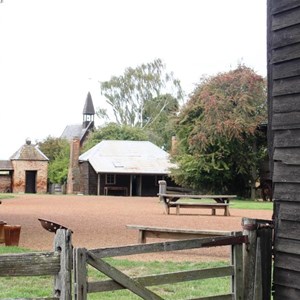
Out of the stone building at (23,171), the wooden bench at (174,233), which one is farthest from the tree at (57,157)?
the wooden bench at (174,233)

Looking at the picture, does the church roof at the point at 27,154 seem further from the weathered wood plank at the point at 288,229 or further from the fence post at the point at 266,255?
the weathered wood plank at the point at 288,229

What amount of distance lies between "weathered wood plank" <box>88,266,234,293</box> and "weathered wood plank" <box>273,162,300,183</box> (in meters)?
0.96

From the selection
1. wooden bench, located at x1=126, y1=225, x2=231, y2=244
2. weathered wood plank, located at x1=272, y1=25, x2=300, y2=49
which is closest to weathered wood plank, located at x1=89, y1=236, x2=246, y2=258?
weathered wood plank, located at x1=272, y1=25, x2=300, y2=49

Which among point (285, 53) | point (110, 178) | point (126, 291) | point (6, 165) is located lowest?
point (126, 291)

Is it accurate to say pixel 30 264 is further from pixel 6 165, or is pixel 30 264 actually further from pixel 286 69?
pixel 6 165

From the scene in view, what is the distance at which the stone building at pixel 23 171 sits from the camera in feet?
180

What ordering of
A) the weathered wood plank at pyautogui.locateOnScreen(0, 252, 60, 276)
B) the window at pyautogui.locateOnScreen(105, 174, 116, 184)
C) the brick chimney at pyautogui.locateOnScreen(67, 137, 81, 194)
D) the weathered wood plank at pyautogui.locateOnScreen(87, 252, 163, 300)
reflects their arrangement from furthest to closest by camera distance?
the brick chimney at pyautogui.locateOnScreen(67, 137, 81, 194)
the window at pyautogui.locateOnScreen(105, 174, 116, 184)
the weathered wood plank at pyautogui.locateOnScreen(87, 252, 163, 300)
the weathered wood plank at pyautogui.locateOnScreen(0, 252, 60, 276)

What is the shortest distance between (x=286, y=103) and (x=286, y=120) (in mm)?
163

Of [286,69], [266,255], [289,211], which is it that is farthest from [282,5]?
[266,255]

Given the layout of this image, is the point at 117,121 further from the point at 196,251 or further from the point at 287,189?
the point at 287,189

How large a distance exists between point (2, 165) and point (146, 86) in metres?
23.4

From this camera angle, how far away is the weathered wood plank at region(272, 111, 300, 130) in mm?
5266

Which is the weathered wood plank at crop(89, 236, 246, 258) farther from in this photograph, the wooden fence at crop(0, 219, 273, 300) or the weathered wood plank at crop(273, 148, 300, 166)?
the weathered wood plank at crop(273, 148, 300, 166)

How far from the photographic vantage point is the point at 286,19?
5.44 metres
